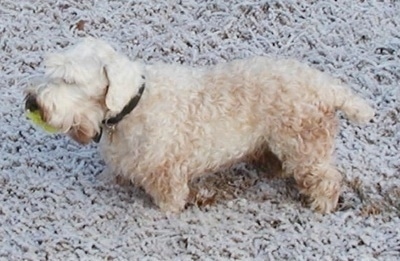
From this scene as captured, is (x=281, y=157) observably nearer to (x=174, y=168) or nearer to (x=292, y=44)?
(x=174, y=168)

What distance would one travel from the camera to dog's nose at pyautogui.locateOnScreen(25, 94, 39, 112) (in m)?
3.80

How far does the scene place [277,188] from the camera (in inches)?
176

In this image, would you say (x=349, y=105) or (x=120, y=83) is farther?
(x=349, y=105)

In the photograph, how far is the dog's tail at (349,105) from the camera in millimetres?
4168

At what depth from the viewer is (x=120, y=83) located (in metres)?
3.87

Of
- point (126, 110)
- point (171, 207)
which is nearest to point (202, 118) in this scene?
point (126, 110)

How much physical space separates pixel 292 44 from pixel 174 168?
1.84 meters

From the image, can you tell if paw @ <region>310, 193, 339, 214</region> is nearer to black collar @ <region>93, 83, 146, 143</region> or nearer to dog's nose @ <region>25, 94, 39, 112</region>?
black collar @ <region>93, 83, 146, 143</region>

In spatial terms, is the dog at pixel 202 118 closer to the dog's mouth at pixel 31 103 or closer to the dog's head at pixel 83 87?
the dog's head at pixel 83 87

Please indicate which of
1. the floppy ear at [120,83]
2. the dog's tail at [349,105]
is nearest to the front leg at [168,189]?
the floppy ear at [120,83]

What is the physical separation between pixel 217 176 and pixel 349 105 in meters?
0.81

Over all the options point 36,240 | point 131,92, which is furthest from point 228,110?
point 36,240

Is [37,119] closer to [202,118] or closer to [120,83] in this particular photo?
[120,83]

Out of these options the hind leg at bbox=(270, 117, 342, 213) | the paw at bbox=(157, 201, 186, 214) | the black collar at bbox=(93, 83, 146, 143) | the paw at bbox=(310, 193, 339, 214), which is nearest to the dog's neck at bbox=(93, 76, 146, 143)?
the black collar at bbox=(93, 83, 146, 143)
